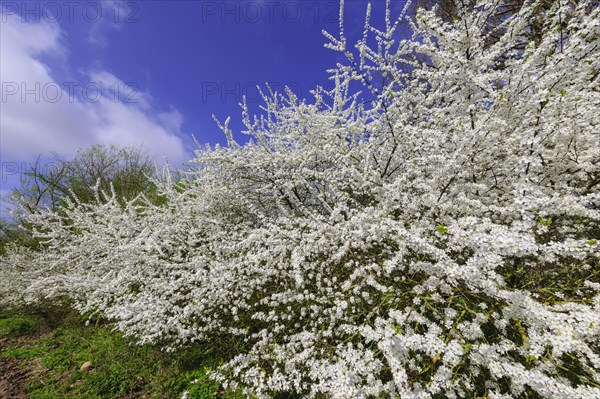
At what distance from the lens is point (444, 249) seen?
2.92 meters

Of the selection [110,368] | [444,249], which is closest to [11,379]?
[110,368]

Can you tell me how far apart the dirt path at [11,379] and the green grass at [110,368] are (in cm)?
12

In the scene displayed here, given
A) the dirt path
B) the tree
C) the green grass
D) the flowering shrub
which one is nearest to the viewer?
the flowering shrub

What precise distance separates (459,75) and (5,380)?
9.49m

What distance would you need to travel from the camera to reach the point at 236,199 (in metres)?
5.40

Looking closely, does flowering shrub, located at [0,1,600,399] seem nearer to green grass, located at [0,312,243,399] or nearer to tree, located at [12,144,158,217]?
green grass, located at [0,312,243,399]

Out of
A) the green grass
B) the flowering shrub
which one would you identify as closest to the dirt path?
the green grass

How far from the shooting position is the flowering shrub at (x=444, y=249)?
213 cm

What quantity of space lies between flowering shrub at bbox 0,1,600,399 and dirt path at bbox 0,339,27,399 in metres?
2.04

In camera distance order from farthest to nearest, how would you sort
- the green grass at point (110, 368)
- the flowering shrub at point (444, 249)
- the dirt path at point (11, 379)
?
the dirt path at point (11, 379) < the green grass at point (110, 368) < the flowering shrub at point (444, 249)

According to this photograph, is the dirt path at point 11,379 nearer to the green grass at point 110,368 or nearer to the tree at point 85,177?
the green grass at point 110,368

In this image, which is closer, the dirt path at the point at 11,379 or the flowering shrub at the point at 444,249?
Answer: the flowering shrub at the point at 444,249

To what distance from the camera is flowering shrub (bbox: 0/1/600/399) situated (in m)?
2.13

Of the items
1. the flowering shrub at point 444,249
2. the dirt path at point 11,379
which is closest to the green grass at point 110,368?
the dirt path at point 11,379
